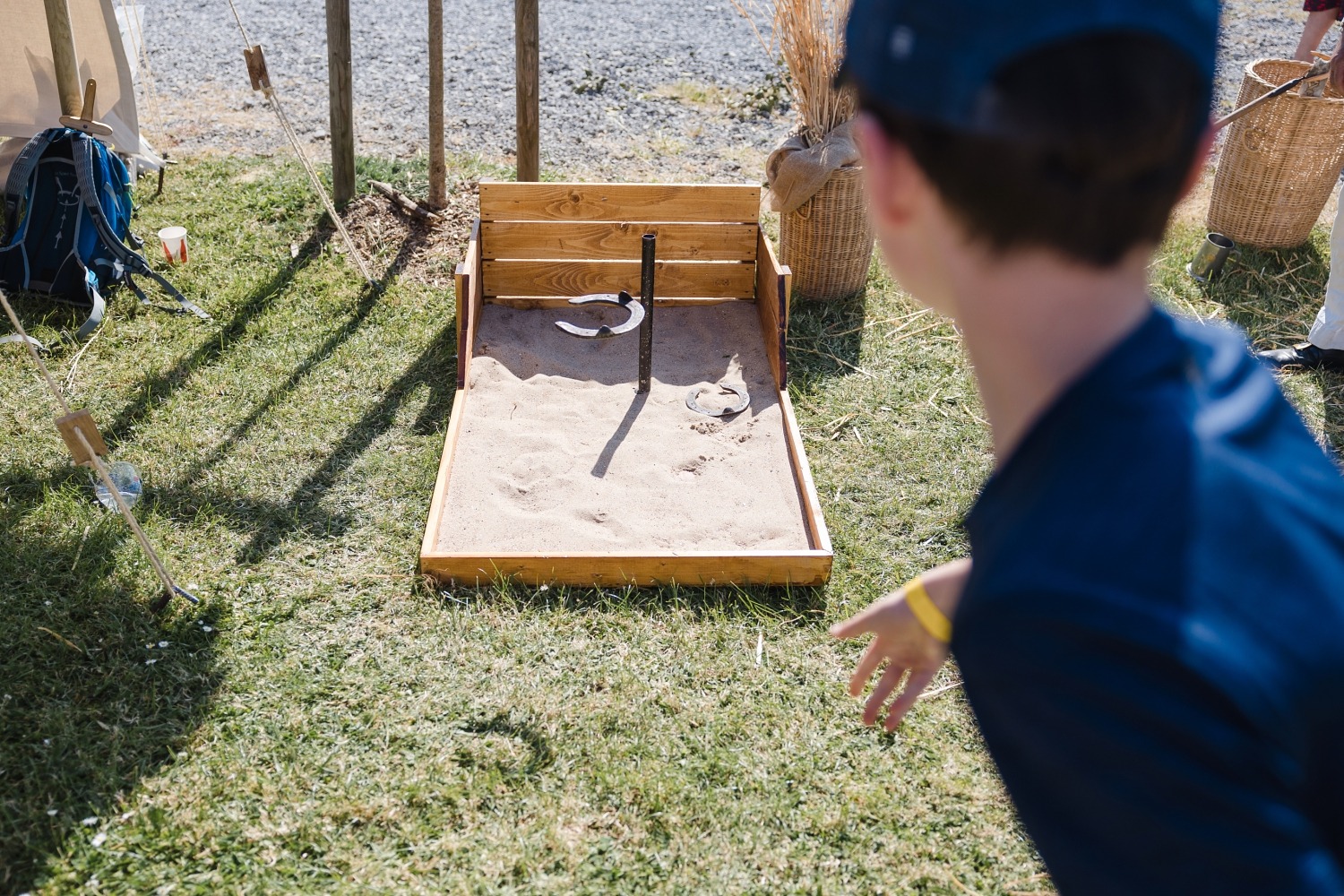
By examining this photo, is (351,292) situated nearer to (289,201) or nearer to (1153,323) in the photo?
(289,201)

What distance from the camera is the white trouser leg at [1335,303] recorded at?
4754mm

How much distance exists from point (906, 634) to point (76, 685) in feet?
8.63

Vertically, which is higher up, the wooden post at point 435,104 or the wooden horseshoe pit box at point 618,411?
the wooden post at point 435,104

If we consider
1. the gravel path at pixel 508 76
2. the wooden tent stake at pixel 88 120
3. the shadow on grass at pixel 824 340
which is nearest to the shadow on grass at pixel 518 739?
the shadow on grass at pixel 824 340

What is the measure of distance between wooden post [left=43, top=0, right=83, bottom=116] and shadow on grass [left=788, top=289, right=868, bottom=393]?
3.77 meters

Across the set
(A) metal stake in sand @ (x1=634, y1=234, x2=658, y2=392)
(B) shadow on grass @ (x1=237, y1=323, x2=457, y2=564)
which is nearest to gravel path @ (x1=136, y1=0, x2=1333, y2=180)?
(B) shadow on grass @ (x1=237, y1=323, x2=457, y2=564)

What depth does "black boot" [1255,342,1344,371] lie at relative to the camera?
487 centimetres

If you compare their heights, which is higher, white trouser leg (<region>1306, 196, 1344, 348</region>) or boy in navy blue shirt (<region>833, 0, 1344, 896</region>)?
boy in navy blue shirt (<region>833, 0, 1344, 896</region>)

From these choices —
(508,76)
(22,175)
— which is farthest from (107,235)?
(508,76)

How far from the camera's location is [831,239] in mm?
5117

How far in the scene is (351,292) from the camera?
5121 mm

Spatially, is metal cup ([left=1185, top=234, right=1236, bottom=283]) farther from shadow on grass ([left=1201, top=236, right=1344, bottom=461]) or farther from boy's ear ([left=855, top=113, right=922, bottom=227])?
boy's ear ([left=855, top=113, right=922, bottom=227])

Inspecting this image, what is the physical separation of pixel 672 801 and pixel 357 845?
79cm

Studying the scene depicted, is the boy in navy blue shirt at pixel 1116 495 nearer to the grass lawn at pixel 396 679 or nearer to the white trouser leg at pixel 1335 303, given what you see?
the grass lawn at pixel 396 679
